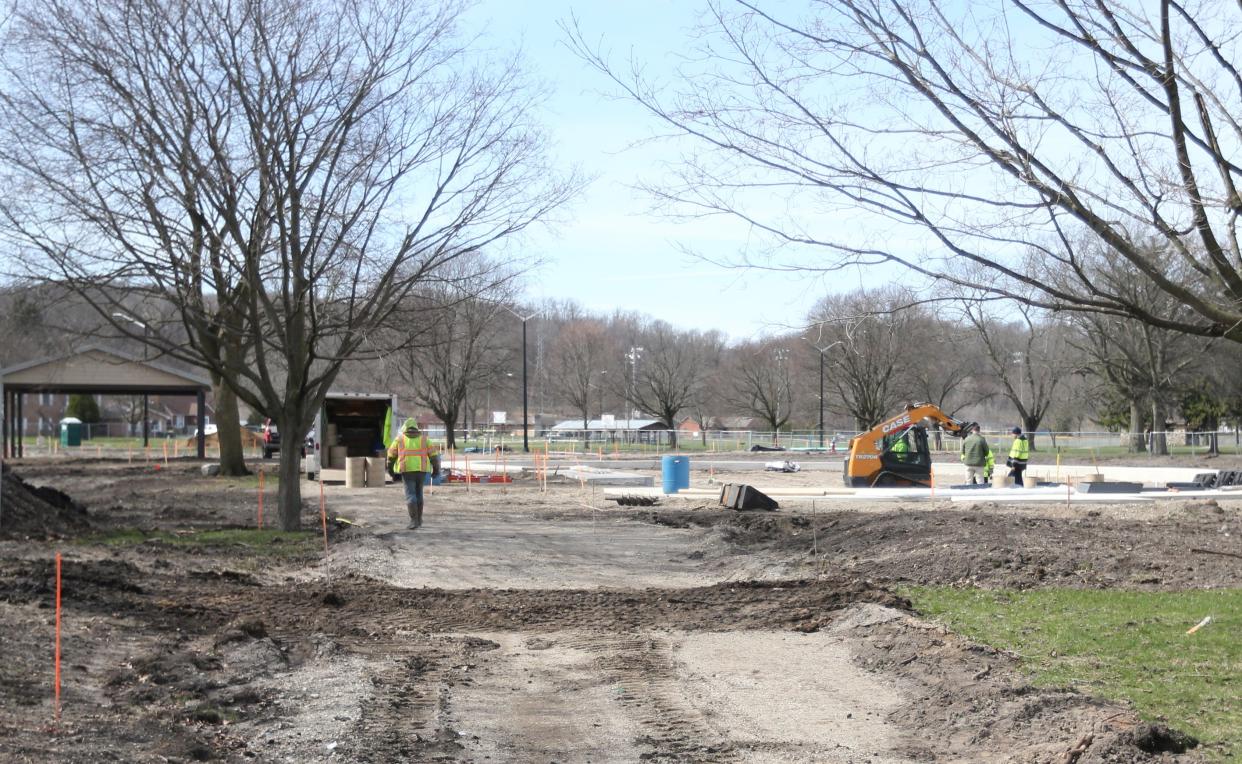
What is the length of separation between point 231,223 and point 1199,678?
14.8 metres

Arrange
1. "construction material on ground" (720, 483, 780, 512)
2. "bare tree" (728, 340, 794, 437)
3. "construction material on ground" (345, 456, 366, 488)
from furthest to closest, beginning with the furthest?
"bare tree" (728, 340, 794, 437)
"construction material on ground" (345, 456, 366, 488)
"construction material on ground" (720, 483, 780, 512)

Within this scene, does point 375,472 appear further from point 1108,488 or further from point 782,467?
point 1108,488

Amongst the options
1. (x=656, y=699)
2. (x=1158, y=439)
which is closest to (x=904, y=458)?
(x=656, y=699)

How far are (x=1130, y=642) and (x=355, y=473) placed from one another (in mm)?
26774

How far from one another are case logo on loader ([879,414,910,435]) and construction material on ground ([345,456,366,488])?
14.5m

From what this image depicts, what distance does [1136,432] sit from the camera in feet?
210

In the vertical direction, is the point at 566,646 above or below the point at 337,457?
below

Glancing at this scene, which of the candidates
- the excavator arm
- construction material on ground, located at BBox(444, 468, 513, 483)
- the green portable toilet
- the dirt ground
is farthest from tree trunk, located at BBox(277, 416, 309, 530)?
the green portable toilet

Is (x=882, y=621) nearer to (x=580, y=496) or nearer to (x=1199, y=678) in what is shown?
(x=1199, y=678)

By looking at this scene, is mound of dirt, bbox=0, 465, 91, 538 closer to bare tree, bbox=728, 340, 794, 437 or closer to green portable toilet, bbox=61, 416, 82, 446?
green portable toilet, bbox=61, 416, 82, 446

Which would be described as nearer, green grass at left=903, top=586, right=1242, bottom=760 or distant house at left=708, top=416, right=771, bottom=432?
green grass at left=903, top=586, right=1242, bottom=760

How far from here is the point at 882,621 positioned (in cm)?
1112

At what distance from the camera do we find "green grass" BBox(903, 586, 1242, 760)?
24.7ft

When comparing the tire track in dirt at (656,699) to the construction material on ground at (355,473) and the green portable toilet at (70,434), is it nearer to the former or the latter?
the construction material on ground at (355,473)
